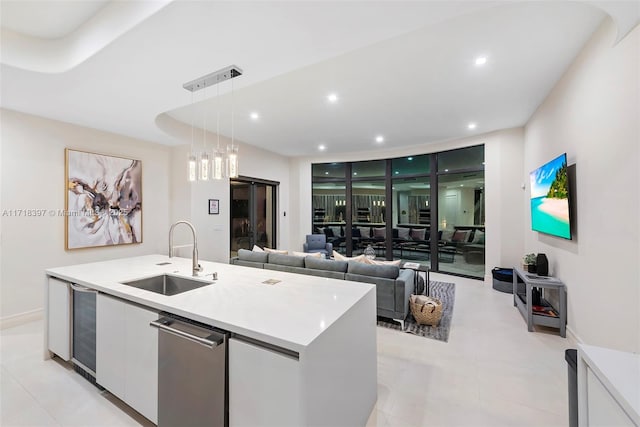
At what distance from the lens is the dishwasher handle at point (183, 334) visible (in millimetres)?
1290

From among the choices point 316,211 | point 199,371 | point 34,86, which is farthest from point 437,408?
point 316,211

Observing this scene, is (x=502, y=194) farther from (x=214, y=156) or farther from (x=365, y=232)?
(x=214, y=156)

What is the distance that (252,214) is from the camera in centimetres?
628

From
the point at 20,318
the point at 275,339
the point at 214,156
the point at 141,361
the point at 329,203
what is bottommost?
the point at 20,318

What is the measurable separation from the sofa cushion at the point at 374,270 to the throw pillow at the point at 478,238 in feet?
10.6

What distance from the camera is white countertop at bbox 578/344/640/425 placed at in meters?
0.72

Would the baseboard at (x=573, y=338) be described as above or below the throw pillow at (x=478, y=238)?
below

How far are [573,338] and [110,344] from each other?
13.7 feet

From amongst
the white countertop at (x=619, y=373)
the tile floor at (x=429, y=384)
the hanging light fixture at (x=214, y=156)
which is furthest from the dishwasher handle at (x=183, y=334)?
the white countertop at (x=619, y=373)

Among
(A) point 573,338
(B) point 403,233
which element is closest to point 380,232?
(B) point 403,233

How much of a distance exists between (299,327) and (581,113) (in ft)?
10.8

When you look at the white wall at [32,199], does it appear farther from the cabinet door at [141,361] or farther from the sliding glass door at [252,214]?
the cabinet door at [141,361]

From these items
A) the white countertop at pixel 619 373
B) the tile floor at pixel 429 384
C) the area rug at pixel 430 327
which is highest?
the white countertop at pixel 619 373

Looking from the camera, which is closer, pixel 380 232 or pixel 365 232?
pixel 380 232
